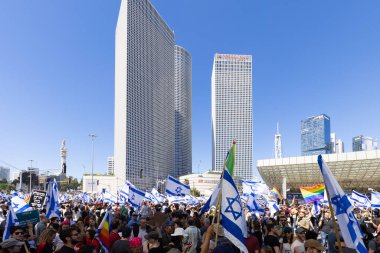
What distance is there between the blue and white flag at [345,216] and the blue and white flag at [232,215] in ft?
4.87

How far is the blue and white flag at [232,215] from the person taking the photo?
5.65m

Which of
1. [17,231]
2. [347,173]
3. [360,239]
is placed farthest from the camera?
[347,173]

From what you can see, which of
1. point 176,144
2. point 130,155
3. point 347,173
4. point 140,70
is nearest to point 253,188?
point 347,173

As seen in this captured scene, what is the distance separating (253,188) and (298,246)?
1476 cm

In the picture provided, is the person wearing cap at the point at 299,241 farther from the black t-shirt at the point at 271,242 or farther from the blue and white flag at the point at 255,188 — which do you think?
the blue and white flag at the point at 255,188

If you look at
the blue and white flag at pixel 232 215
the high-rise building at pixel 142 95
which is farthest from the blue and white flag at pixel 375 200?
the high-rise building at pixel 142 95

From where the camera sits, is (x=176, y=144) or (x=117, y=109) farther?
(x=176, y=144)

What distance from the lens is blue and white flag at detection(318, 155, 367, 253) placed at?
497 centimetres

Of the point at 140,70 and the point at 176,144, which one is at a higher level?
the point at 140,70

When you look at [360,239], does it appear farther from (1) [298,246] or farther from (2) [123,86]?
(2) [123,86]

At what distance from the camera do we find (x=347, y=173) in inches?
3440

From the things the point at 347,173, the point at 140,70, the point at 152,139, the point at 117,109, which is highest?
the point at 140,70

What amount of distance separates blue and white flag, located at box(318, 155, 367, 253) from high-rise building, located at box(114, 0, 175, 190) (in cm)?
10868

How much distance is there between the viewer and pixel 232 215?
230 inches
